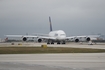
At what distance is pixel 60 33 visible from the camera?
235ft

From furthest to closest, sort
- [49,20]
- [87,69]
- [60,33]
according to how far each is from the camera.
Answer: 1. [49,20]
2. [60,33]
3. [87,69]

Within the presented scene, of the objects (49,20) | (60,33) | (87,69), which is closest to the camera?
(87,69)

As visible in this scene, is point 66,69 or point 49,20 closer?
point 66,69

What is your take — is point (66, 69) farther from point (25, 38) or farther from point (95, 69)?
point (25, 38)

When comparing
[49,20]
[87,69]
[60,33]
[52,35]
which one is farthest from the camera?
[49,20]

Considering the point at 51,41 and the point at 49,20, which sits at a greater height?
the point at 49,20

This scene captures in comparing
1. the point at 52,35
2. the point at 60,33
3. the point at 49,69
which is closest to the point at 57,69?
the point at 49,69

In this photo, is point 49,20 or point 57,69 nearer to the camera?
point 57,69

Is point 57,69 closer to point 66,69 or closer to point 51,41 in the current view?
point 66,69

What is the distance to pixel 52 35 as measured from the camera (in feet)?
251

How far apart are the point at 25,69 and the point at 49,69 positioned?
1.35 metres

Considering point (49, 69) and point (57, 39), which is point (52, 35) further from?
point (49, 69)

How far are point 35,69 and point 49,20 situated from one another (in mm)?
96908

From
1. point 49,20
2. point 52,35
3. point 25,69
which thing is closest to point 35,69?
point 25,69
